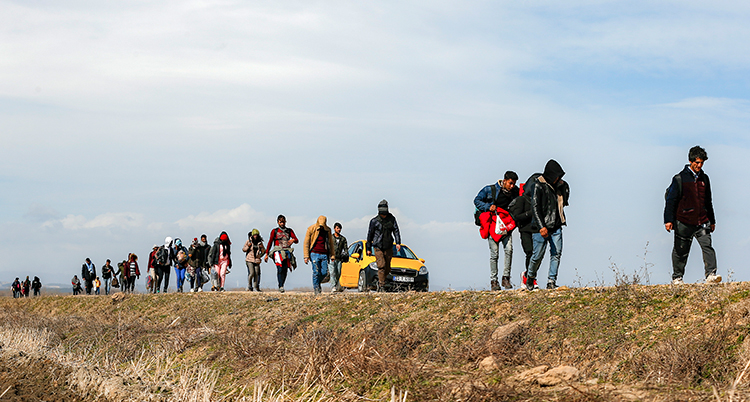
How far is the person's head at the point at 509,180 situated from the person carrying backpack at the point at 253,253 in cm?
987

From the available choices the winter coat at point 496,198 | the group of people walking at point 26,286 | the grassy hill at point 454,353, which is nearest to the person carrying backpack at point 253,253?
the grassy hill at point 454,353

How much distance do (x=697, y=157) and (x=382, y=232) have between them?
6.40 m

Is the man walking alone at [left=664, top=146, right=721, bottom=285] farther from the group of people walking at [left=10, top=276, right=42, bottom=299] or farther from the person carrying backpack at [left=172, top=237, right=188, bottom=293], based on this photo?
the group of people walking at [left=10, top=276, right=42, bottom=299]

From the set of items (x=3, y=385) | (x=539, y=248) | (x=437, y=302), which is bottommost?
(x=3, y=385)

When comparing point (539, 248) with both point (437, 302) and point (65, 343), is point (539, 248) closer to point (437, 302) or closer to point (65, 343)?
point (437, 302)

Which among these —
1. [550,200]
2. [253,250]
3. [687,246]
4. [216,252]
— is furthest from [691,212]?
[216,252]

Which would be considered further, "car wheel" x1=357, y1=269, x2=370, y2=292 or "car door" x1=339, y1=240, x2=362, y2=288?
"car door" x1=339, y1=240, x2=362, y2=288

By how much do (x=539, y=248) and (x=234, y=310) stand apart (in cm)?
628

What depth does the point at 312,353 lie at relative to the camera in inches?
280

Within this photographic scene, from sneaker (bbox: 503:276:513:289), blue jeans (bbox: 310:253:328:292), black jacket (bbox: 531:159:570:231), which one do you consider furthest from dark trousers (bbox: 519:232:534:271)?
blue jeans (bbox: 310:253:328:292)

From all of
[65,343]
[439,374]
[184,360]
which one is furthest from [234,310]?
[439,374]

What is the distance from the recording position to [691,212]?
967cm

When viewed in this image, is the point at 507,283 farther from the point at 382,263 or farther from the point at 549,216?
the point at 382,263

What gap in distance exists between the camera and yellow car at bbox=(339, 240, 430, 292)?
1889 cm
